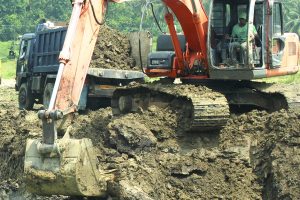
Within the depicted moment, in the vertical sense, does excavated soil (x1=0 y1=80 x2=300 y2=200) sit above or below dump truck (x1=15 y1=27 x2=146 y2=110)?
below

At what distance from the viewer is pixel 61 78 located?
9.40 m

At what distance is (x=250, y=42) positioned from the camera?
11227mm

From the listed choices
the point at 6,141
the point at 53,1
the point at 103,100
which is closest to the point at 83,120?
the point at 6,141

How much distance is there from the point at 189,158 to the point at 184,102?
1.52 m

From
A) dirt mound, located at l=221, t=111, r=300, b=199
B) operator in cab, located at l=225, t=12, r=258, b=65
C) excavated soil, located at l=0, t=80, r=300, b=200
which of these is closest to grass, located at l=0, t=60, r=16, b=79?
operator in cab, located at l=225, t=12, r=258, b=65

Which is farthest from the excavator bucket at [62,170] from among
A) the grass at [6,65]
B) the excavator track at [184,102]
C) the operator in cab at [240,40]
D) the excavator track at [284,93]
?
the grass at [6,65]

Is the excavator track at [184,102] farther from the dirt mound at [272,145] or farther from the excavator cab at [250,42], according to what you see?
the excavator cab at [250,42]

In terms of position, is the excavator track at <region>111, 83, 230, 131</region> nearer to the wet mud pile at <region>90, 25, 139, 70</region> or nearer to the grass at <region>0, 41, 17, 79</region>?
the wet mud pile at <region>90, 25, 139, 70</region>

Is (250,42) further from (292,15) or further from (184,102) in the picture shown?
(292,15)

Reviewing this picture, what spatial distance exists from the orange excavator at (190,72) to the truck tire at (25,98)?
25.6 ft

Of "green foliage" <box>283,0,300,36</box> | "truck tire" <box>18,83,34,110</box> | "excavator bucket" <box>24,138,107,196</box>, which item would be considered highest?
"green foliage" <box>283,0,300,36</box>

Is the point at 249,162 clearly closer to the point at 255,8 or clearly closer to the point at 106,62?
the point at 255,8

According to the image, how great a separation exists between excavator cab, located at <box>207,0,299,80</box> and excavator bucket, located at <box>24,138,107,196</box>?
339 cm

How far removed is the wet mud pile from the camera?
17.7 metres
